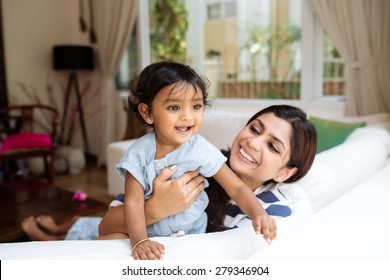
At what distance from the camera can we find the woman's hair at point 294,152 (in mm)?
1149

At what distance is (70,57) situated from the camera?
4.79 metres

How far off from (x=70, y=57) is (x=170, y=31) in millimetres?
1261

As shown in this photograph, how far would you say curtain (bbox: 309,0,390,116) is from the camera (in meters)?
2.85

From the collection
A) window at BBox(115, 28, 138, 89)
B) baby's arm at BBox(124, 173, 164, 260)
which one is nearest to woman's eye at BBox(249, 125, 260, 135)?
baby's arm at BBox(124, 173, 164, 260)

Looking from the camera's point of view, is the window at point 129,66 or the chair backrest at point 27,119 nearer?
the chair backrest at point 27,119

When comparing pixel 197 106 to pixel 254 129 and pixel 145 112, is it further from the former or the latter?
pixel 254 129

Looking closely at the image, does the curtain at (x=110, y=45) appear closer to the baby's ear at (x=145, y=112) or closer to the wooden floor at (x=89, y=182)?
the wooden floor at (x=89, y=182)

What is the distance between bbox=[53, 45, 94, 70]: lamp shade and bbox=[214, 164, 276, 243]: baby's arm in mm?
4178

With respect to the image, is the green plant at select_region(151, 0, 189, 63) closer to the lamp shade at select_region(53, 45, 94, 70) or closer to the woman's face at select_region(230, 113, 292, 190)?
the lamp shade at select_region(53, 45, 94, 70)

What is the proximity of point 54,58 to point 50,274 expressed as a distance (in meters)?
4.64

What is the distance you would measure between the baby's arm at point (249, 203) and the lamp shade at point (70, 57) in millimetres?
4178

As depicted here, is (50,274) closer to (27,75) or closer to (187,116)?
(187,116)

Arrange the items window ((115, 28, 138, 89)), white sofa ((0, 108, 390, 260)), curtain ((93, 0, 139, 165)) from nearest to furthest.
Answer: white sofa ((0, 108, 390, 260)) → curtain ((93, 0, 139, 165)) → window ((115, 28, 138, 89))

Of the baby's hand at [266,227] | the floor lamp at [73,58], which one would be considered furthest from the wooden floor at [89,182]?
the baby's hand at [266,227]
